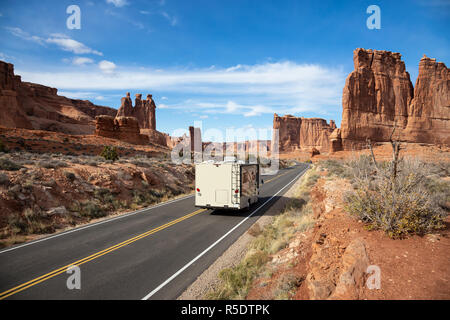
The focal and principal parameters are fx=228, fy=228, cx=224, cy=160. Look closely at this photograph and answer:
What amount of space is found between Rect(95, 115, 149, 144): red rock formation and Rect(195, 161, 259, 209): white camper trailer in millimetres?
58733

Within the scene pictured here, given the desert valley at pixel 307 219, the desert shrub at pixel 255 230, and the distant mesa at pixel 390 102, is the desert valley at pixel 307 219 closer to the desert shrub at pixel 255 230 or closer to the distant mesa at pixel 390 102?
the desert shrub at pixel 255 230

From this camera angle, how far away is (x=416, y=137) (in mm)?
55562

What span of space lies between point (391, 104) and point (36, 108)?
10632 cm

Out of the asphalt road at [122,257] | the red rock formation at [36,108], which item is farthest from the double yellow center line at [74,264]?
the red rock formation at [36,108]

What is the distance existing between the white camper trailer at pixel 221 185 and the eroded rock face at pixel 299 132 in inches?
5030

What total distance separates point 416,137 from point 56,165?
70.9m

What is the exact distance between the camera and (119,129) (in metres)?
65.9

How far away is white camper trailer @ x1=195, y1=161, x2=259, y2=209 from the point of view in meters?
12.2

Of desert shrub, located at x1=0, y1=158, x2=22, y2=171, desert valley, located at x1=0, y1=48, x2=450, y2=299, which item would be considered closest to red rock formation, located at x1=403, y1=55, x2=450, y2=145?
desert valley, located at x1=0, y1=48, x2=450, y2=299

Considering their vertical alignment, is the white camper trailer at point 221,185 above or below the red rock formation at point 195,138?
below

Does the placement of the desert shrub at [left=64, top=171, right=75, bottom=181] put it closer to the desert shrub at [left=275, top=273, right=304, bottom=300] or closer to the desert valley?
the desert valley

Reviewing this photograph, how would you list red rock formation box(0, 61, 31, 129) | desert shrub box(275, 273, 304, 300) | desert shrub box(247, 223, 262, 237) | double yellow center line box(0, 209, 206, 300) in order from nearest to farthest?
desert shrub box(275, 273, 304, 300) → double yellow center line box(0, 209, 206, 300) → desert shrub box(247, 223, 262, 237) → red rock formation box(0, 61, 31, 129)

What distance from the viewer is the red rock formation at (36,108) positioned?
5694cm

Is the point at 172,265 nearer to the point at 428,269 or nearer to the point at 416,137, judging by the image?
the point at 428,269
